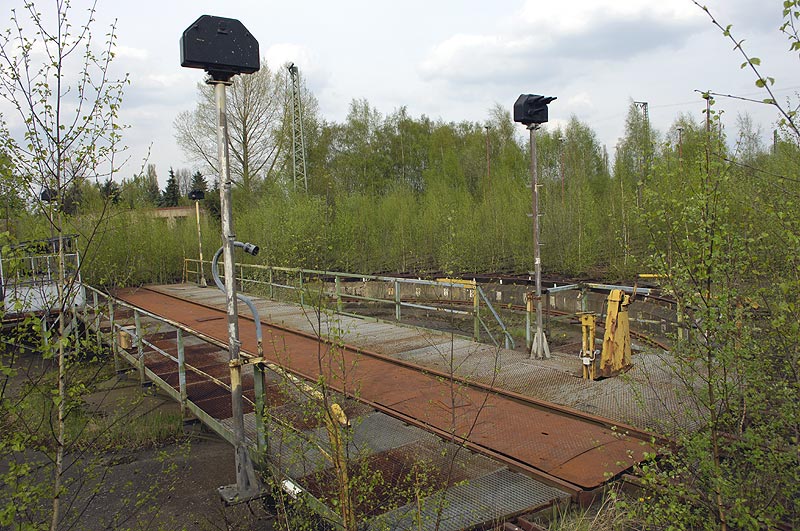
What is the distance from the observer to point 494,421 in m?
4.75

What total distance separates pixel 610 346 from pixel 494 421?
1.63m

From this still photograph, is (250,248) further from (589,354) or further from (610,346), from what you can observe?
(610,346)

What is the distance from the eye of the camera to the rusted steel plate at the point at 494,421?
3.75 m

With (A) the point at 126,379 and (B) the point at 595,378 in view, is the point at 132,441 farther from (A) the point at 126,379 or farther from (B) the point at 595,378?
(B) the point at 595,378

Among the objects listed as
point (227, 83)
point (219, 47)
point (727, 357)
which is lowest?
point (727, 357)

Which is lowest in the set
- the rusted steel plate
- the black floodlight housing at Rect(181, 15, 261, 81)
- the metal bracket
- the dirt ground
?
the dirt ground

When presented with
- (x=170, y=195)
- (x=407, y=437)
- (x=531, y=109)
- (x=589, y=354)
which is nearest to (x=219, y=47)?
(x=407, y=437)

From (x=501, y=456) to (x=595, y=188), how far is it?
25682 mm

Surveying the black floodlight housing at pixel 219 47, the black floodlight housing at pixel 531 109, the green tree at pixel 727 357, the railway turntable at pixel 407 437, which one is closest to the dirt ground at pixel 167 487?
the railway turntable at pixel 407 437

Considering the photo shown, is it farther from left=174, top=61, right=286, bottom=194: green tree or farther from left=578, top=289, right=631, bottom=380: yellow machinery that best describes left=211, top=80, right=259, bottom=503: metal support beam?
left=174, top=61, right=286, bottom=194: green tree

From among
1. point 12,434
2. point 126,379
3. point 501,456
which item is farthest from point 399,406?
point 126,379

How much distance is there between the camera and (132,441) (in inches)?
263

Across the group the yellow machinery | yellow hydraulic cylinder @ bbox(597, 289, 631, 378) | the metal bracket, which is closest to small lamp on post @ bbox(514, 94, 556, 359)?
the yellow machinery

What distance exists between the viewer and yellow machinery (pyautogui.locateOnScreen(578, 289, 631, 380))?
222 inches
